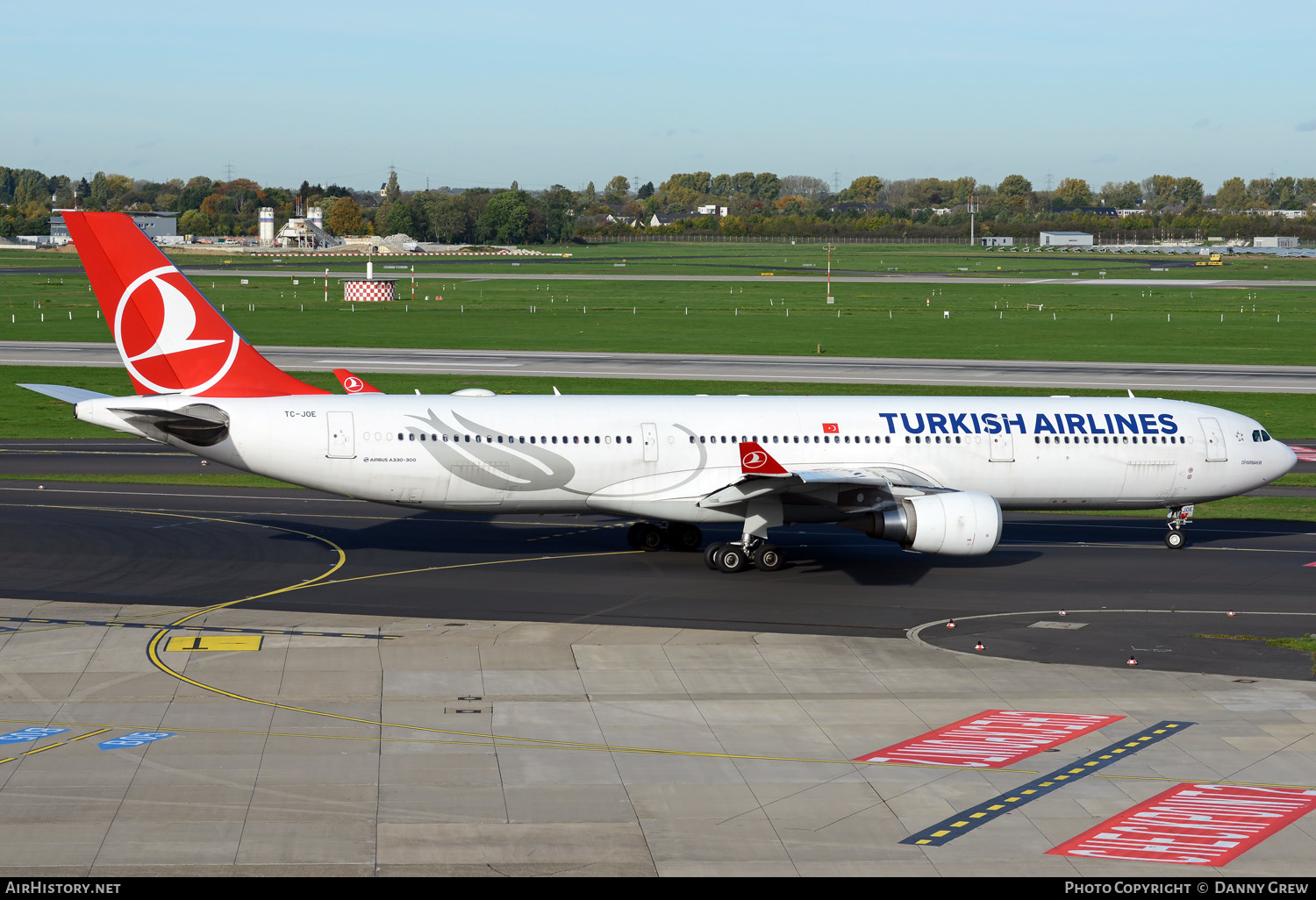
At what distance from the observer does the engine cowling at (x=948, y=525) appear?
107 ft

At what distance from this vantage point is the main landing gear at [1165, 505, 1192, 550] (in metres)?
38.9

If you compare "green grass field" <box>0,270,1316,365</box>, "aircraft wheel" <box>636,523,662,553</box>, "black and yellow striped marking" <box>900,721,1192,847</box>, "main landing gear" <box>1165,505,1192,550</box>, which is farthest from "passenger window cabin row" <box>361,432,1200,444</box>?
"green grass field" <box>0,270,1316,365</box>

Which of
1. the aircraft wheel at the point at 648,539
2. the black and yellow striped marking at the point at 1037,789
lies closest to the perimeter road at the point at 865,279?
the aircraft wheel at the point at 648,539

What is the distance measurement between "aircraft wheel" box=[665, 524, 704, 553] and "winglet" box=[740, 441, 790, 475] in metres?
5.16

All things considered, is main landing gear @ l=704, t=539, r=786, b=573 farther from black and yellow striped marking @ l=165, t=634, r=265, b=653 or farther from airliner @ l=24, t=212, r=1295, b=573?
black and yellow striped marking @ l=165, t=634, r=265, b=653

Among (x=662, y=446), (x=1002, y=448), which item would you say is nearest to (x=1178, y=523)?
(x=1002, y=448)

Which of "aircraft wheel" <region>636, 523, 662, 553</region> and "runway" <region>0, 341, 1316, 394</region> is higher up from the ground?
"runway" <region>0, 341, 1316, 394</region>

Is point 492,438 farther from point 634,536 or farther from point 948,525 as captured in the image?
point 948,525

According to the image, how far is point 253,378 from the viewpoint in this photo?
34.8 meters

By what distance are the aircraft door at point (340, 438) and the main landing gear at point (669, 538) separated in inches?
340

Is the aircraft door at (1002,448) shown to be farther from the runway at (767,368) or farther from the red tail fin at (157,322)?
the runway at (767,368)

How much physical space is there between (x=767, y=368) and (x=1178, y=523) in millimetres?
41921
